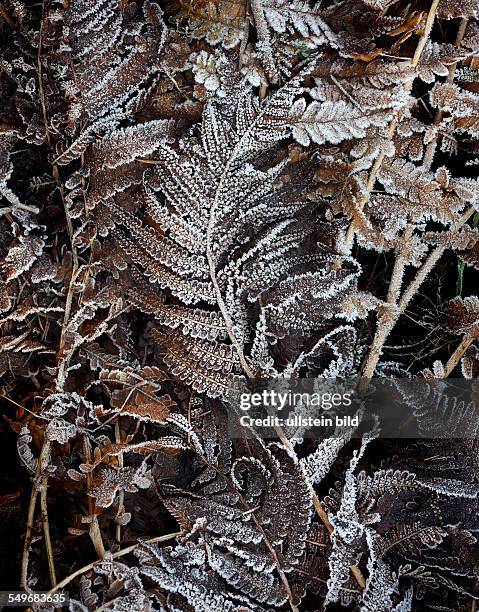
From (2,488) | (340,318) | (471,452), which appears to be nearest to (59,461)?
(2,488)

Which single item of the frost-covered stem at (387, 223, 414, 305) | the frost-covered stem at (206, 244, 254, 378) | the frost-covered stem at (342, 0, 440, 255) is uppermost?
the frost-covered stem at (342, 0, 440, 255)

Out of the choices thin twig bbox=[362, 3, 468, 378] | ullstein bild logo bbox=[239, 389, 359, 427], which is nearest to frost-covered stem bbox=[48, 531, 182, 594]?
ullstein bild logo bbox=[239, 389, 359, 427]

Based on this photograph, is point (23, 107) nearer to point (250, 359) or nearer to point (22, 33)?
point (22, 33)

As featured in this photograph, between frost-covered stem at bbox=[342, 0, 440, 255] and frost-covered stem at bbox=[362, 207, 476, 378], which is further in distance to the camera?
frost-covered stem at bbox=[362, 207, 476, 378]

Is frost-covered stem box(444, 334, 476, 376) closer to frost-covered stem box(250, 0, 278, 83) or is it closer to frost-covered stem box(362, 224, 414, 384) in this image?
frost-covered stem box(362, 224, 414, 384)

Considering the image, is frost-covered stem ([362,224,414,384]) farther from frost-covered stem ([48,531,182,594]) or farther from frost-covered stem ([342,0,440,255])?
frost-covered stem ([48,531,182,594])

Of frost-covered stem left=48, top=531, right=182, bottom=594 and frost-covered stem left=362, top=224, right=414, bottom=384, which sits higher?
frost-covered stem left=362, top=224, right=414, bottom=384
